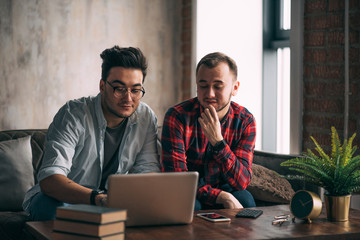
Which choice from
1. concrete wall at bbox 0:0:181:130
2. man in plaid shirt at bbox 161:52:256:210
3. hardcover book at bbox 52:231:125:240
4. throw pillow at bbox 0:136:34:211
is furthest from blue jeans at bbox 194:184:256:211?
concrete wall at bbox 0:0:181:130

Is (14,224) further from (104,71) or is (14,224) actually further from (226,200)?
(226,200)

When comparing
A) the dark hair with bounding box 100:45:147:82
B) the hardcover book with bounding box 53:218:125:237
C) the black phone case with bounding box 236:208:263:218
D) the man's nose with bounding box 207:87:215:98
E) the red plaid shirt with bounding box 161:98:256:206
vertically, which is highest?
the dark hair with bounding box 100:45:147:82

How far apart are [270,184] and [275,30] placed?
163 cm

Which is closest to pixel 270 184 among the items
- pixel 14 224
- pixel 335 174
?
pixel 335 174

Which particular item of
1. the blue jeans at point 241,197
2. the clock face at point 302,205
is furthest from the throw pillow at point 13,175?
the clock face at point 302,205

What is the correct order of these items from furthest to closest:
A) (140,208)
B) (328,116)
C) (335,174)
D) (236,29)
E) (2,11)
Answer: (236,29)
(2,11)
(328,116)
(335,174)
(140,208)

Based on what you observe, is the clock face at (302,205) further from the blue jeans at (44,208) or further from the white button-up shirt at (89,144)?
the blue jeans at (44,208)

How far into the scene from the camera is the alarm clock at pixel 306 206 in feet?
6.16

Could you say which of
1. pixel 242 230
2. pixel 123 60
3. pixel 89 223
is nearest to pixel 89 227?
pixel 89 223

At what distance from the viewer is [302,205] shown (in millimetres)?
1902

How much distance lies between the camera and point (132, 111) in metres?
2.42

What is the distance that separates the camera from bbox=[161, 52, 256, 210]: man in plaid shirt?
7.98 ft

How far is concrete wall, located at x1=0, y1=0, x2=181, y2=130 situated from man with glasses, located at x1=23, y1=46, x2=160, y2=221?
1.15 metres

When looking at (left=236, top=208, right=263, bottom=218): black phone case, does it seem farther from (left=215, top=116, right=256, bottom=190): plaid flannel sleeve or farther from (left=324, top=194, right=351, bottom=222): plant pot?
(left=215, top=116, right=256, bottom=190): plaid flannel sleeve
